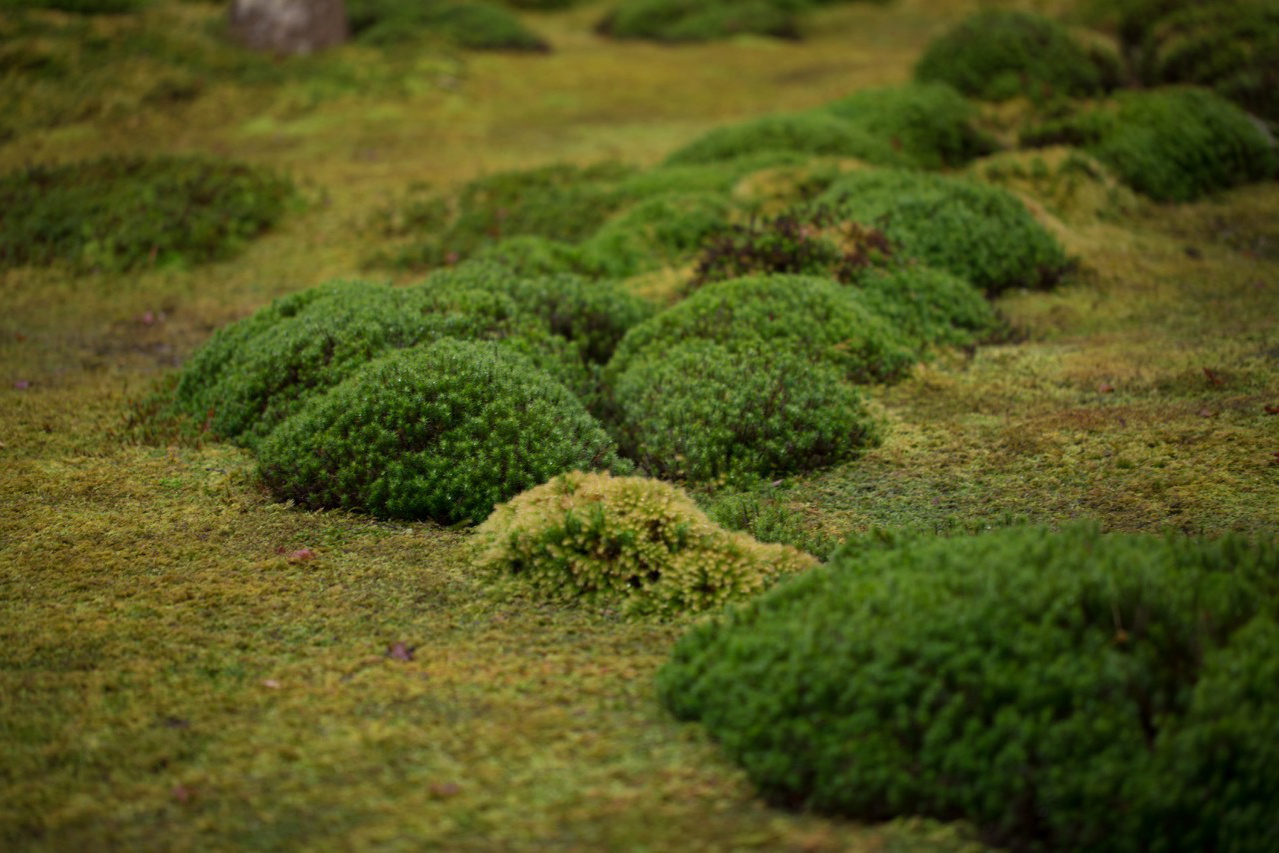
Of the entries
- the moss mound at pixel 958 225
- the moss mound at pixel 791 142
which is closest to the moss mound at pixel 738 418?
the moss mound at pixel 958 225

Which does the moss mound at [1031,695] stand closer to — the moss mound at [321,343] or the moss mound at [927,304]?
the moss mound at [321,343]

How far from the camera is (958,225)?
8.84m

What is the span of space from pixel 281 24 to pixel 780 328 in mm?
12804

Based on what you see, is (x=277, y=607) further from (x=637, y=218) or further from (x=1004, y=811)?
(x=637, y=218)

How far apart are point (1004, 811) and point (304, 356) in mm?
4457

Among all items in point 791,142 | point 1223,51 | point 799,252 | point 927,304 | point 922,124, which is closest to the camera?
point 927,304

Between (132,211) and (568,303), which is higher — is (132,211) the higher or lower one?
the higher one

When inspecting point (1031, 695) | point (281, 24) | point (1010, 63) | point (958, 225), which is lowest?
point (1031, 695)

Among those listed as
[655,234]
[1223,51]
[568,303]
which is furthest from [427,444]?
[1223,51]

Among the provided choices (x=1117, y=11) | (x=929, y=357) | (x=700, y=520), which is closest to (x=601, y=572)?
(x=700, y=520)

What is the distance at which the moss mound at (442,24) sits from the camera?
17.9 metres

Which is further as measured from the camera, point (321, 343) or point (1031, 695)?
point (321, 343)

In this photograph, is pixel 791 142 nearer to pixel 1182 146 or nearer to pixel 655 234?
pixel 655 234

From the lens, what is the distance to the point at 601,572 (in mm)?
4723
